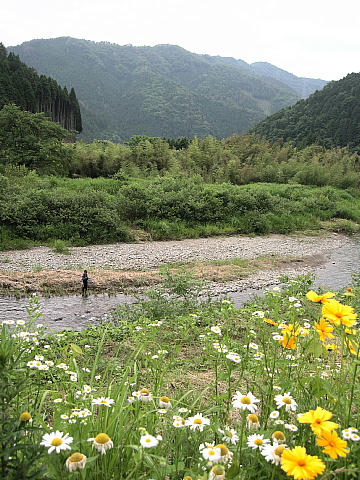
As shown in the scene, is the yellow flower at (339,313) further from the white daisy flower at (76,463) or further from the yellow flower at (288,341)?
the white daisy flower at (76,463)

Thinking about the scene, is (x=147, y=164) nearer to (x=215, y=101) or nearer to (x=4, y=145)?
(x=4, y=145)

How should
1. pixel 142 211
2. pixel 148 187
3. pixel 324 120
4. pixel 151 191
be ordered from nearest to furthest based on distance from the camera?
pixel 142 211 → pixel 151 191 → pixel 148 187 → pixel 324 120

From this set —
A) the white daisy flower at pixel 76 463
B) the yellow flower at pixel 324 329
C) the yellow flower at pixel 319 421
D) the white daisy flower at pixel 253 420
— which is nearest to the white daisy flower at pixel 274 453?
the yellow flower at pixel 319 421

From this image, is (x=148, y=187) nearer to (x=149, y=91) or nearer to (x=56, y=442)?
(x=56, y=442)

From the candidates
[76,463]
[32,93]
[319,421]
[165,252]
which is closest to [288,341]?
[319,421]

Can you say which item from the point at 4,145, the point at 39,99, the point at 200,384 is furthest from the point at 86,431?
the point at 39,99

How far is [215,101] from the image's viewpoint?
379 ft

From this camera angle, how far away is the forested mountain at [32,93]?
31391 millimetres

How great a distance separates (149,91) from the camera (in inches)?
4653

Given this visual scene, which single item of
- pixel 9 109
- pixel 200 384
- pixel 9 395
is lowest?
pixel 200 384

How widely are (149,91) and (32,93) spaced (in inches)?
3551

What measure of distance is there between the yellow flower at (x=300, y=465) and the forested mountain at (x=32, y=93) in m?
31.6

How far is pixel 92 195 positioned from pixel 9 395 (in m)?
14.3

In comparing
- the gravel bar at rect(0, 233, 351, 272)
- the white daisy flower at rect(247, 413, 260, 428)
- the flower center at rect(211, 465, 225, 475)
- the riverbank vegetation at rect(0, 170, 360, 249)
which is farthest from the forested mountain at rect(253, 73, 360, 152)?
the flower center at rect(211, 465, 225, 475)
